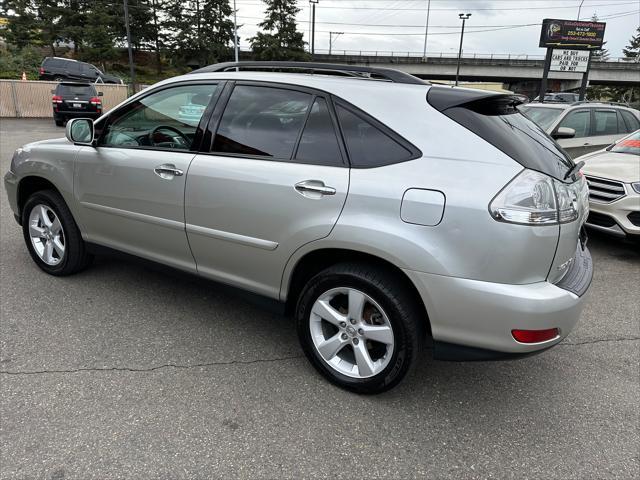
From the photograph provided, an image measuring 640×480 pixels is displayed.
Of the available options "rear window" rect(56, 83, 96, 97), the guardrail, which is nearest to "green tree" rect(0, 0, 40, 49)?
the guardrail

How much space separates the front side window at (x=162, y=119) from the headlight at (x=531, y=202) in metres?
1.91

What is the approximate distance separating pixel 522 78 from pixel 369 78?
245ft

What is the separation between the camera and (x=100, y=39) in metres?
41.8

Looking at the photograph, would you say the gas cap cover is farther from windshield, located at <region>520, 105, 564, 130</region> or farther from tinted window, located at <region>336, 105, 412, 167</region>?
windshield, located at <region>520, 105, 564, 130</region>

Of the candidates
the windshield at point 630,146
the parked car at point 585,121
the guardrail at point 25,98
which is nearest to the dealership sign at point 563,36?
the parked car at point 585,121

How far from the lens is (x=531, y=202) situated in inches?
82.5

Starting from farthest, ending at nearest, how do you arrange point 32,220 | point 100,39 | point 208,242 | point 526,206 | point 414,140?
1. point 100,39
2. point 32,220
3. point 208,242
4. point 414,140
5. point 526,206

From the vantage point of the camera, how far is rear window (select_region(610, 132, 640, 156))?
6028mm

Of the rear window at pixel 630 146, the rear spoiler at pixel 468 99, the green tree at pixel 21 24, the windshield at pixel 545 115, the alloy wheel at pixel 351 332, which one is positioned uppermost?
the green tree at pixel 21 24

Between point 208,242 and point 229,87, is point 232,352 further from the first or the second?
point 229,87

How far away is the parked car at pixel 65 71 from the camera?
21.4 meters

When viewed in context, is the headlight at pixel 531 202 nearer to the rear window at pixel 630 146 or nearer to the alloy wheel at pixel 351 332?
the alloy wheel at pixel 351 332

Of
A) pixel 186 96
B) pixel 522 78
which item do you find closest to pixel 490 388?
pixel 186 96

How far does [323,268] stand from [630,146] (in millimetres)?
5515
